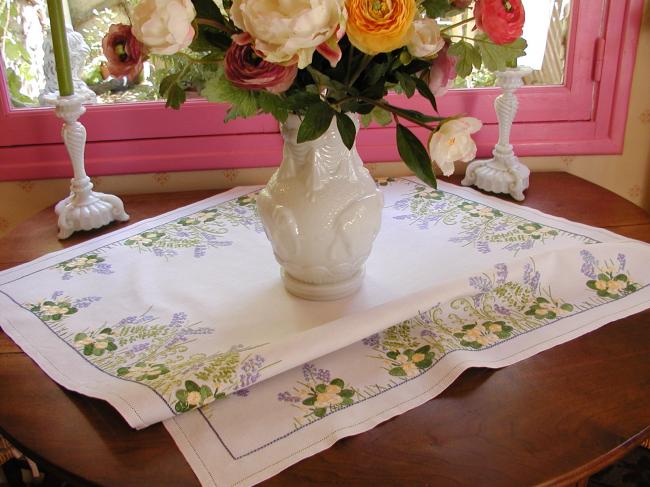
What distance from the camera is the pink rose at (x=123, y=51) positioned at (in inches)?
26.6

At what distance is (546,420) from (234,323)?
1.38 feet

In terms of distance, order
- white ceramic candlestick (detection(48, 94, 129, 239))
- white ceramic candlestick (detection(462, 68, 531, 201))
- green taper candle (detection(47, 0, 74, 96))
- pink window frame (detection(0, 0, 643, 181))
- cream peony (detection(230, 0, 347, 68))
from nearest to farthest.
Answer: cream peony (detection(230, 0, 347, 68))
green taper candle (detection(47, 0, 74, 96))
white ceramic candlestick (detection(48, 94, 129, 239))
white ceramic candlestick (detection(462, 68, 531, 201))
pink window frame (detection(0, 0, 643, 181))

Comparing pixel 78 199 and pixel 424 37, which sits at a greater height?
pixel 424 37

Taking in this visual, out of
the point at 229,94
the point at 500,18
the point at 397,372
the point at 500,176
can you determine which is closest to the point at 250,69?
the point at 229,94

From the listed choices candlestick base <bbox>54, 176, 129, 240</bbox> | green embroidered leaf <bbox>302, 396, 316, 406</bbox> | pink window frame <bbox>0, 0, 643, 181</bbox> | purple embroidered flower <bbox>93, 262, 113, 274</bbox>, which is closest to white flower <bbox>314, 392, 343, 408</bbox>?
green embroidered leaf <bbox>302, 396, 316, 406</bbox>

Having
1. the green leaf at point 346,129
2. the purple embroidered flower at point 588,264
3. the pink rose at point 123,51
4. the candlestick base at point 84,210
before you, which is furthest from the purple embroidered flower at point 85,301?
the purple embroidered flower at point 588,264

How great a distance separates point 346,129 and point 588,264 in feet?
1.51

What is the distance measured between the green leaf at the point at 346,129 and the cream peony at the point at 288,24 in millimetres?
101

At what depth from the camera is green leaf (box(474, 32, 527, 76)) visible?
2.42 feet

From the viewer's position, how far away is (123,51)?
2.25ft

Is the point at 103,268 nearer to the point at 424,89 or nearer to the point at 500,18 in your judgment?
the point at 424,89

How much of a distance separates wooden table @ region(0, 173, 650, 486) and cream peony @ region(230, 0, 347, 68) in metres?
0.39

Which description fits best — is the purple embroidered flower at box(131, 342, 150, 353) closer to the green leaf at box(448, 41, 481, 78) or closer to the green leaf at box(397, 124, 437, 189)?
the green leaf at box(397, 124, 437, 189)

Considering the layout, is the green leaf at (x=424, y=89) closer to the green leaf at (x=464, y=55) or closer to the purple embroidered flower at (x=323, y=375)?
the green leaf at (x=464, y=55)
